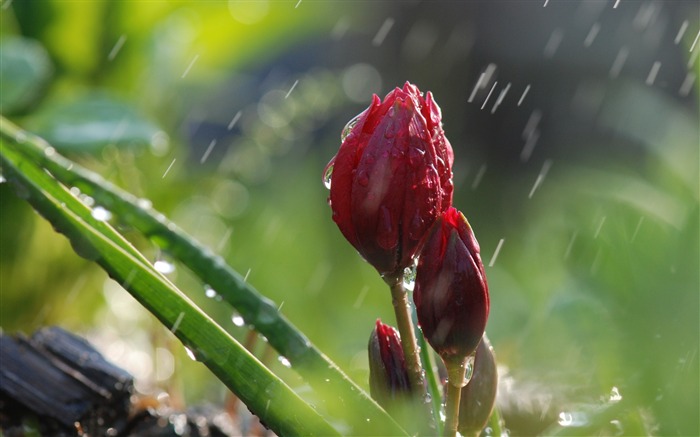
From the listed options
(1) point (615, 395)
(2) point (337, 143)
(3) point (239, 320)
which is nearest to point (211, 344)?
(3) point (239, 320)

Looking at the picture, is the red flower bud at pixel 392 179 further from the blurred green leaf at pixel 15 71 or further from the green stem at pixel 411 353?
the blurred green leaf at pixel 15 71

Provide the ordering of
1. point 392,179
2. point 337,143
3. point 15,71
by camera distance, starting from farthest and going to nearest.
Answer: point 337,143 < point 15,71 < point 392,179

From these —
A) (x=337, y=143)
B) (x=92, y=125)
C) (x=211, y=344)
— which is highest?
(x=337, y=143)

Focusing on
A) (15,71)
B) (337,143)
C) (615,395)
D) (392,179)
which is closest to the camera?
(392,179)

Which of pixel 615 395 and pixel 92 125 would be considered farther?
pixel 92 125

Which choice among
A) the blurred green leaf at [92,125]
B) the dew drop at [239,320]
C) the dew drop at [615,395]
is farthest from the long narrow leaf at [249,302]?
the blurred green leaf at [92,125]

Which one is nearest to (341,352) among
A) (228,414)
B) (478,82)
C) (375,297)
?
(375,297)

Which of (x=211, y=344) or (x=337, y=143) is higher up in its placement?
(x=337, y=143)

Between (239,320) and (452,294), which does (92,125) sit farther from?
(452,294)
